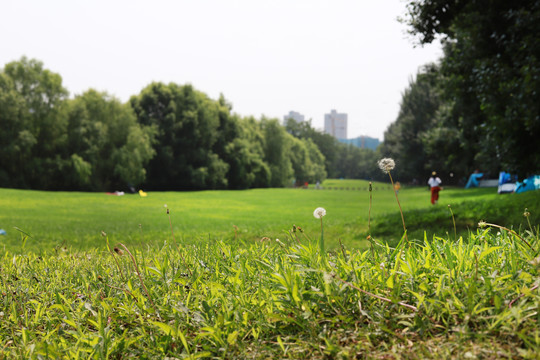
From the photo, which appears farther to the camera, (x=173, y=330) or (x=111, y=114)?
(x=111, y=114)

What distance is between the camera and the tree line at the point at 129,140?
35.7 meters

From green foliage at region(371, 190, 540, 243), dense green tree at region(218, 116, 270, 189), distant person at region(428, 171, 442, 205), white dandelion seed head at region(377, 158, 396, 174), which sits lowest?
green foliage at region(371, 190, 540, 243)

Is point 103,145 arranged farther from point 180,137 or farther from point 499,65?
point 499,65

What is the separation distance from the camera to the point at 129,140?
39.8 metres

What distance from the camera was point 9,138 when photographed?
3438 cm

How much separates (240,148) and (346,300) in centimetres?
5171

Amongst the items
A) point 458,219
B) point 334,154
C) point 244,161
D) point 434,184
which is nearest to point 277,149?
point 244,161

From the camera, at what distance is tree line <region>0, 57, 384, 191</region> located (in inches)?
1406

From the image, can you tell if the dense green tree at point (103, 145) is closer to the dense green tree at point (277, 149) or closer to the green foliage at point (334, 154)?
the dense green tree at point (277, 149)

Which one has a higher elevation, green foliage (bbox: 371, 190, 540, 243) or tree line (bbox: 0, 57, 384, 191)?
tree line (bbox: 0, 57, 384, 191)

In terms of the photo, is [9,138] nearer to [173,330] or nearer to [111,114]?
[111,114]

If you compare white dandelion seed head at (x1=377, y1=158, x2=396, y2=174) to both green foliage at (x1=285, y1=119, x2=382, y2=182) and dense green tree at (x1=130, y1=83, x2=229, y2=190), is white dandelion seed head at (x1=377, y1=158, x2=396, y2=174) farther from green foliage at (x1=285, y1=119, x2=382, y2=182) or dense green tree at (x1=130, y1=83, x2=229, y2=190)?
green foliage at (x1=285, y1=119, x2=382, y2=182)

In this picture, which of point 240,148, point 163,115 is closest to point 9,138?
point 163,115

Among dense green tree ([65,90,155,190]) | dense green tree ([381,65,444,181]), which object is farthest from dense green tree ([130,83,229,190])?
dense green tree ([381,65,444,181])
